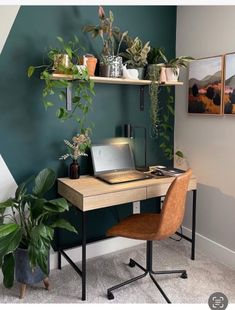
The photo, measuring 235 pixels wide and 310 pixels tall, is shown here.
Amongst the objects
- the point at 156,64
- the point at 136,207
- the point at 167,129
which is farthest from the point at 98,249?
the point at 156,64

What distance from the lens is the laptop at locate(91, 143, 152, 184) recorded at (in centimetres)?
251

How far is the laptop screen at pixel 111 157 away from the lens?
259 cm

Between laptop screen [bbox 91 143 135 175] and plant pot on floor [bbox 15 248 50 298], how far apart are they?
2.76ft

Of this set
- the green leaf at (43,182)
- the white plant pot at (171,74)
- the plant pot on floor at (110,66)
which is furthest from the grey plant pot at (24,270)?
the white plant pot at (171,74)

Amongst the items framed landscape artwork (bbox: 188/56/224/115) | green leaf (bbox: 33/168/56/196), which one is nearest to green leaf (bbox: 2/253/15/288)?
green leaf (bbox: 33/168/56/196)

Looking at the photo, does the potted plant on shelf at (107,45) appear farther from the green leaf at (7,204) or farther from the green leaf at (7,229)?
the green leaf at (7,229)

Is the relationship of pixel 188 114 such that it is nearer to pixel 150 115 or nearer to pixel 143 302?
pixel 150 115

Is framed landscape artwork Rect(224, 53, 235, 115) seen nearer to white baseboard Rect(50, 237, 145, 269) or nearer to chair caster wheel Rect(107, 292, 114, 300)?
white baseboard Rect(50, 237, 145, 269)

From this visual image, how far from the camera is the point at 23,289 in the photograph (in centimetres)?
215

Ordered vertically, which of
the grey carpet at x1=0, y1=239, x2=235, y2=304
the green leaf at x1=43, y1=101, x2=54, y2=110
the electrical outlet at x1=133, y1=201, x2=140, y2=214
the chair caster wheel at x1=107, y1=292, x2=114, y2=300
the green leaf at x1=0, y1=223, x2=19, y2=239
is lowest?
the grey carpet at x1=0, y1=239, x2=235, y2=304

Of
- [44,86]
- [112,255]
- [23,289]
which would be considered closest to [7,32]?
[44,86]

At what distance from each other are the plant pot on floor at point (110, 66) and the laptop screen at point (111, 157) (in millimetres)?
604

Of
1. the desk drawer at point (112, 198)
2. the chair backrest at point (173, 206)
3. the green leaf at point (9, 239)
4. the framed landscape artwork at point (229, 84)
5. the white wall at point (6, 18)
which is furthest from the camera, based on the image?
the framed landscape artwork at point (229, 84)

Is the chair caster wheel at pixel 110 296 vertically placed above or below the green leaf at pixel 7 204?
below
